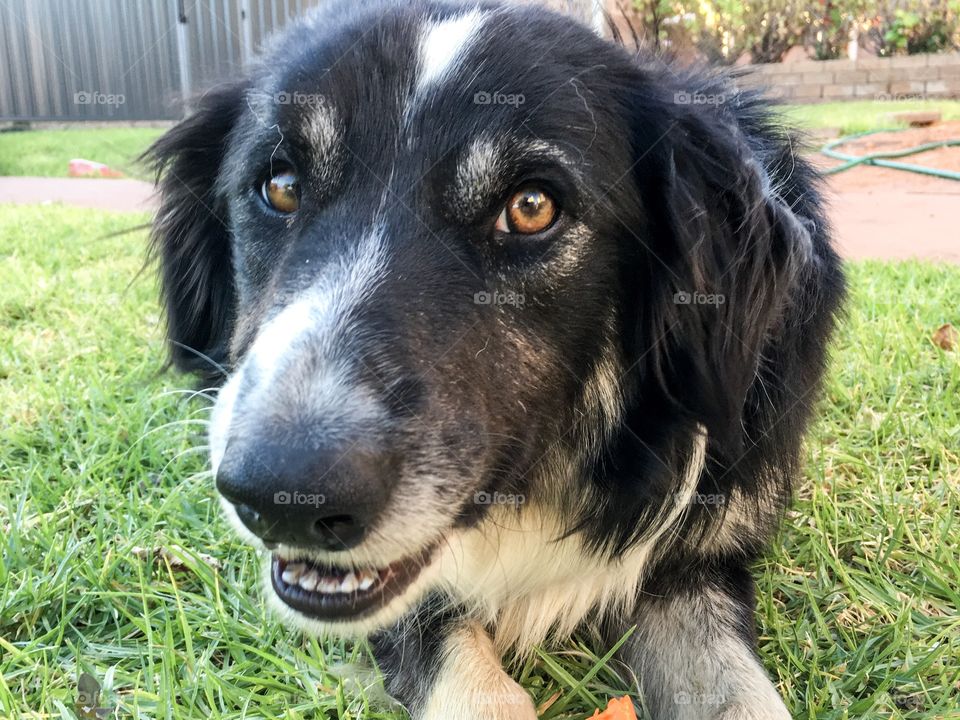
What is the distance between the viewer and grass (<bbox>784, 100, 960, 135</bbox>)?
11.9m

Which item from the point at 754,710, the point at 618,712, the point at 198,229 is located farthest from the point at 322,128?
the point at 754,710

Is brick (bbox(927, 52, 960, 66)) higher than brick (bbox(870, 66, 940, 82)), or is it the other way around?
brick (bbox(927, 52, 960, 66))

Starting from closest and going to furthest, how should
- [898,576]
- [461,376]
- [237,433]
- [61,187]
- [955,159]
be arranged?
1. [237,433]
2. [461,376]
3. [898,576]
4. [955,159]
5. [61,187]

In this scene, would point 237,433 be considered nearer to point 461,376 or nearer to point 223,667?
point 461,376

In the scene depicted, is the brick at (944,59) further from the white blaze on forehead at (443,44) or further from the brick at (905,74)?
the white blaze on forehead at (443,44)

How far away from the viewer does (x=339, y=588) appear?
1.87 meters

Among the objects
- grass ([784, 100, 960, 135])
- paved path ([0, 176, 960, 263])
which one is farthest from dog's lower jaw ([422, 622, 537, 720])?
grass ([784, 100, 960, 135])

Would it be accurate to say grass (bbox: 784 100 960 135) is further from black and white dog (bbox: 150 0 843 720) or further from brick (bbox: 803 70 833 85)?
black and white dog (bbox: 150 0 843 720)

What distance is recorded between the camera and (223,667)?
2230 mm

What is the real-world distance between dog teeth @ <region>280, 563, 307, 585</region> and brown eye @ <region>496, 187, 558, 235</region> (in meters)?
0.94

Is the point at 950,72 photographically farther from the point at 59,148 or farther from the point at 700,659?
the point at 700,659

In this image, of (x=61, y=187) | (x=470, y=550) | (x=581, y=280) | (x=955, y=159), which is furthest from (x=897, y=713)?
(x=61, y=187)

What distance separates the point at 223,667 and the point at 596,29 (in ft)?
7.08

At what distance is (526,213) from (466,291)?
26 centimetres
